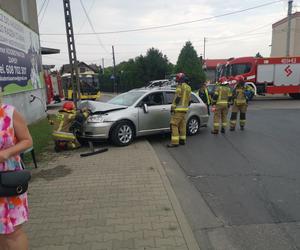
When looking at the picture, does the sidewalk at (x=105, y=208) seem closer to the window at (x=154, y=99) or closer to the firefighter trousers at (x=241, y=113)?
the window at (x=154, y=99)

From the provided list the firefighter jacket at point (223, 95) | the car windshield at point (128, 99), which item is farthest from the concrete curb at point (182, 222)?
the firefighter jacket at point (223, 95)

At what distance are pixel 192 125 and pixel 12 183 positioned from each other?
846 cm

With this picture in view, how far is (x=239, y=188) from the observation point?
5.27 metres

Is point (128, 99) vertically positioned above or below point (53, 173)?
above

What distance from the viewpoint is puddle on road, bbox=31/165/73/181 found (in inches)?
233

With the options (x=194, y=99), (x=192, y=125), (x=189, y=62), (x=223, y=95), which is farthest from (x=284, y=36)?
(x=192, y=125)

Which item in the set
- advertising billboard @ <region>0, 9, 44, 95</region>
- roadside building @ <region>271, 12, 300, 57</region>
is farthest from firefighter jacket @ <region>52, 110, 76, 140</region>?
roadside building @ <region>271, 12, 300, 57</region>

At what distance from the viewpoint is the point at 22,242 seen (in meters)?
2.60

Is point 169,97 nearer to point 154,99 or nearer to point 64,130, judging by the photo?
point 154,99

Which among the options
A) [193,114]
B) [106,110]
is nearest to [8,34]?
[106,110]

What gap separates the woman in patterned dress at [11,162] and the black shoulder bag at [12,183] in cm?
9

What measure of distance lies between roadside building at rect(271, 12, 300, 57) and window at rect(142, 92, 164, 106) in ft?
155

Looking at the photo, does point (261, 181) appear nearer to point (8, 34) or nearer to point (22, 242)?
point (22, 242)

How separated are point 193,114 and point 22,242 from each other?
324 inches
